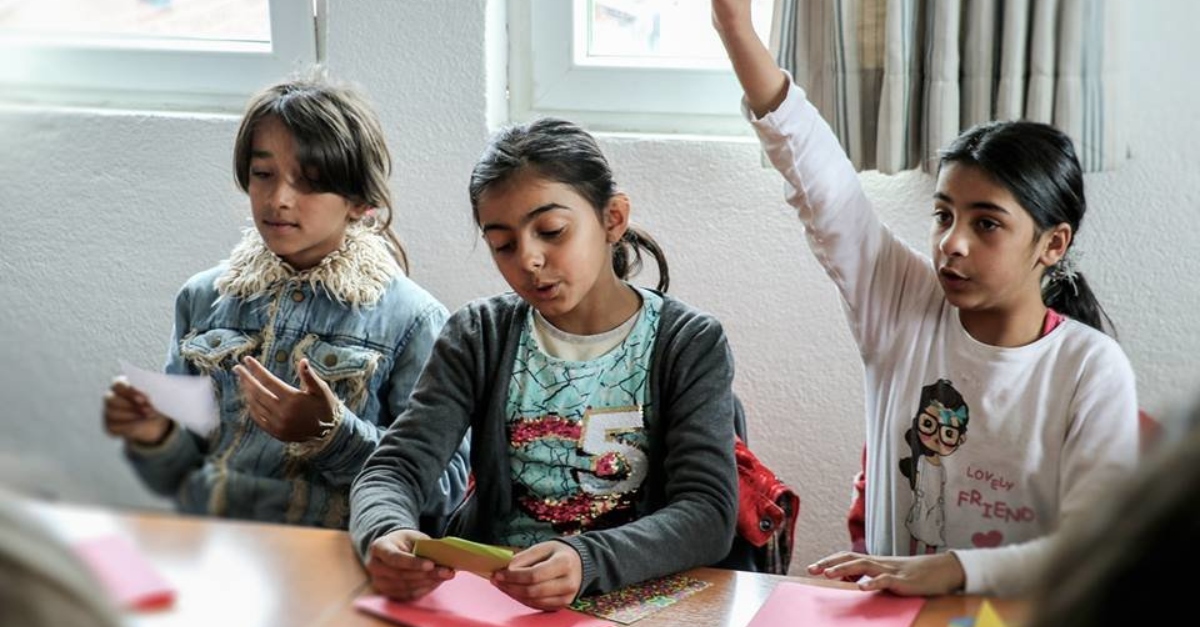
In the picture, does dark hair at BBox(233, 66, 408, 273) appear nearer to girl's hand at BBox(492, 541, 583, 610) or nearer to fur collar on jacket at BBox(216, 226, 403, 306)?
fur collar on jacket at BBox(216, 226, 403, 306)

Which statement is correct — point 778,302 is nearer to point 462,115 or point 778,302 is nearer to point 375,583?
point 462,115

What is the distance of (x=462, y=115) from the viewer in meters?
2.38

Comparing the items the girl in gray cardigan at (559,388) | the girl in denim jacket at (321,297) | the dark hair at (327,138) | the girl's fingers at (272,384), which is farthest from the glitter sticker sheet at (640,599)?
the dark hair at (327,138)

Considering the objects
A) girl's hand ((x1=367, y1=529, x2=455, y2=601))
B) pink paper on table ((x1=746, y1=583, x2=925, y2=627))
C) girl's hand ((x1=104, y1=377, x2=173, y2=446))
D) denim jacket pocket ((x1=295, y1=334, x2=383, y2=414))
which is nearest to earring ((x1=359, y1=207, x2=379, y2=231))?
denim jacket pocket ((x1=295, y1=334, x2=383, y2=414))

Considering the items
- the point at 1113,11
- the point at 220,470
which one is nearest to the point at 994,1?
the point at 1113,11

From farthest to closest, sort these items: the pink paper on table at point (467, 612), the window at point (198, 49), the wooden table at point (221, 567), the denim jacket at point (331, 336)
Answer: the window at point (198, 49)
the denim jacket at point (331, 336)
the pink paper on table at point (467, 612)
the wooden table at point (221, 567)

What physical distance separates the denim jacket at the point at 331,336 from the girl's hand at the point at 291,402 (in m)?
0.02

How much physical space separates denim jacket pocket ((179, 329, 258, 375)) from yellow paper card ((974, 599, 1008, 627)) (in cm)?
117

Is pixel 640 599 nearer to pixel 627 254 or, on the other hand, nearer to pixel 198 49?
pixel 627 254

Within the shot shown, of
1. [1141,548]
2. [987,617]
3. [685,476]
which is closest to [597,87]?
[685,476]

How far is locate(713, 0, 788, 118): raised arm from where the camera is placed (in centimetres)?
159

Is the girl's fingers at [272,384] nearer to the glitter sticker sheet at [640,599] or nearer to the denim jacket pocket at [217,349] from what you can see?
the denim jacket pocket at [217,349]

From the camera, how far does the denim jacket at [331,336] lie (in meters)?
1.79

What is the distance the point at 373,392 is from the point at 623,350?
46 centimetres
